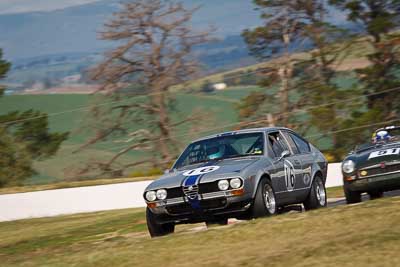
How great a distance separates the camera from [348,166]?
1538 cm

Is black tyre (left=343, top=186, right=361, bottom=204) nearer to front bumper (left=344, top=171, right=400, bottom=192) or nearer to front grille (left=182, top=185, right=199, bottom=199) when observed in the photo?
front bumper (left=344, top=171, right=400, bottom=192)

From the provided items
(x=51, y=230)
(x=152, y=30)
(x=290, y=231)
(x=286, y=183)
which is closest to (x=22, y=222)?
(x=51, y=230)

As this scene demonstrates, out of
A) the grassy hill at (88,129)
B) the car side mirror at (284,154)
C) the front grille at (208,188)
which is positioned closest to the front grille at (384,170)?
the car side mirror at (284,154)

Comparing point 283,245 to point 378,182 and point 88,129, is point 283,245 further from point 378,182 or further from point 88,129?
point 88,129

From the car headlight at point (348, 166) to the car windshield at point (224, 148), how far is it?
7.61 feet

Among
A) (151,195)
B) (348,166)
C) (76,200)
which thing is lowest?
(76,200)

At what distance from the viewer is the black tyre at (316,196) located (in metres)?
14.3

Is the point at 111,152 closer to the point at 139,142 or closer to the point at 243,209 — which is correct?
the point at 139,142

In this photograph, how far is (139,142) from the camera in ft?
142

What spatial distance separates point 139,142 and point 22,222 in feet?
65.7

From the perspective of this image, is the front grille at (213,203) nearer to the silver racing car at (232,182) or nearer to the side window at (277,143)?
the silver racing car at (232,182)

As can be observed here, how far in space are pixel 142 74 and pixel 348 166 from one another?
30.7 meters

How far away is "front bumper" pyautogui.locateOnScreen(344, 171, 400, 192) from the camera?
587 inches

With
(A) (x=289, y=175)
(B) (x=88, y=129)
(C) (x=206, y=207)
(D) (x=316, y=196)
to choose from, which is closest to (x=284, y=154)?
(A) (x=289, y=175)
